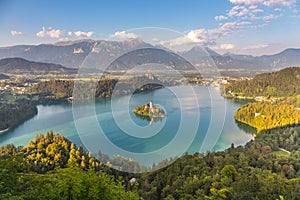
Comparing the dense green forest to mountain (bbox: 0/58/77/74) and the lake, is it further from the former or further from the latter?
mountain (bbox: 0/58/77/74)

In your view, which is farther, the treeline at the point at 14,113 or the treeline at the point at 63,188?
the treeline at the point at 14,113

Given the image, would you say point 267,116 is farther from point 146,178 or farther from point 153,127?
point 153,127

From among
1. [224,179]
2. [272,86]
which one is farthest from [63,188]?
[272,86]

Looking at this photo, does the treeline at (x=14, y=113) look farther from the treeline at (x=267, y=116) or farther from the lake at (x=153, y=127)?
the treeline at (x=267, y=116)

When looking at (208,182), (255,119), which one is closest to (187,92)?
(208,182)

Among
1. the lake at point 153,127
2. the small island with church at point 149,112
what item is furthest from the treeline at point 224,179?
the small island with church at point 149,112

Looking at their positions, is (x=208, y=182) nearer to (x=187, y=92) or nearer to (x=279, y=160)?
(x=187, y=92)

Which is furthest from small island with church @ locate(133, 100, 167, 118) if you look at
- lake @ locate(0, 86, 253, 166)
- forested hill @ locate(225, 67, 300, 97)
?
forested hill @ locate(225, 67, 300, 97)
